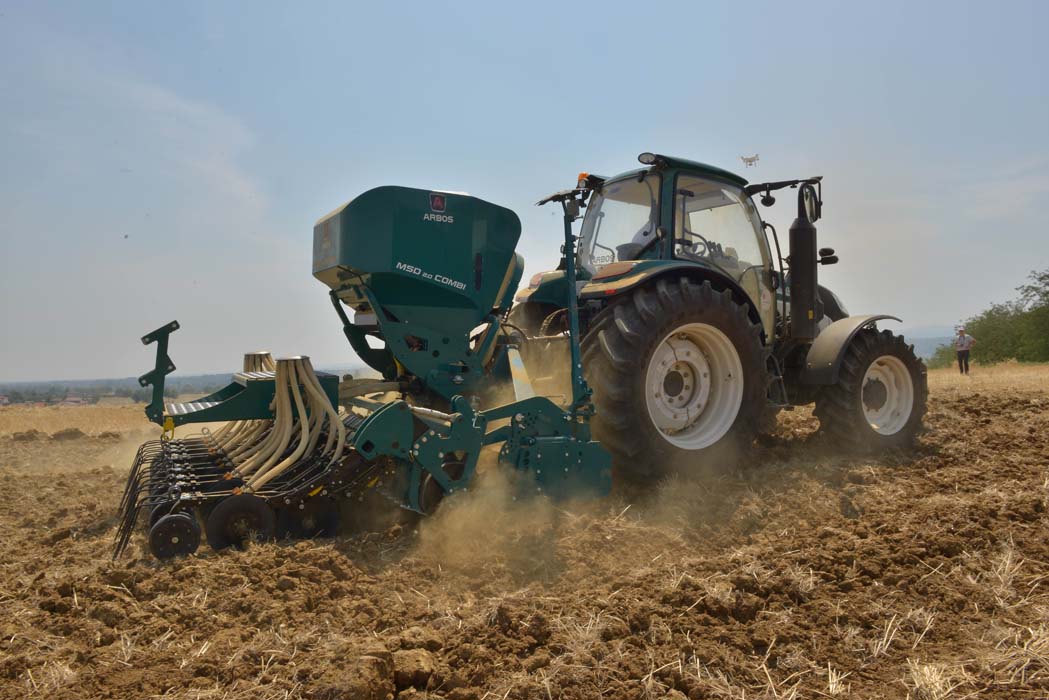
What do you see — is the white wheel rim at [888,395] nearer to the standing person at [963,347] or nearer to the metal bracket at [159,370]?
the metal bracket at [159,370]

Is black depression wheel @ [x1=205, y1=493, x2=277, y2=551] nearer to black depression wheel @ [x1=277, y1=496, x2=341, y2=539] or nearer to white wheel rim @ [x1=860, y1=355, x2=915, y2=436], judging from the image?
black depression wheel @ [x1=277, y1=496, x2=341, y2=539]

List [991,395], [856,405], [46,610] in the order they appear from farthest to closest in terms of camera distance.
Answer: [991,395]
[856,405]
[46,610]

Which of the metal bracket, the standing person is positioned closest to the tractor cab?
the metal bracket

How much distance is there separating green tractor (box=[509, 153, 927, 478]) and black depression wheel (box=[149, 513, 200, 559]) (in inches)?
89.6

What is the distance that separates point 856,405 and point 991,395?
149 inches

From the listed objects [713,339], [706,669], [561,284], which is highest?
[561,284]

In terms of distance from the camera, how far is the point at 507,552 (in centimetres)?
339

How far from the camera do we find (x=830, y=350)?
18.5ft

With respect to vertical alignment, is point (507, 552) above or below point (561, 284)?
below

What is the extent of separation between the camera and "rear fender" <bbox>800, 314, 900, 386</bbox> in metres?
5.55

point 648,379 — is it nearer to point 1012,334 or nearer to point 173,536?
point 173,536

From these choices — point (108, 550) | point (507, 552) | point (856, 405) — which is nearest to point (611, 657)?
point (507, 552)

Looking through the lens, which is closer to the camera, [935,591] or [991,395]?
[935,591]

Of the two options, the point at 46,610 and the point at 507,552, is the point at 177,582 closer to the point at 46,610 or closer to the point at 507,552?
the point at 46,610
